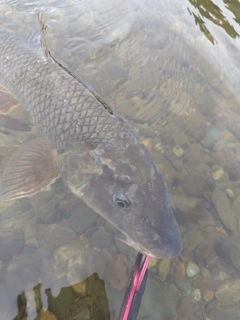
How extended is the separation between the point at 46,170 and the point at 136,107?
6.56 feet

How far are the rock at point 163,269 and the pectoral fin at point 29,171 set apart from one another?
1556 mm

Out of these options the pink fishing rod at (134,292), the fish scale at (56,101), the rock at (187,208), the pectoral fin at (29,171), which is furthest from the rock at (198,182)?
the pectoral fin at (29,171)

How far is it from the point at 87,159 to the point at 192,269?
1.73 meters

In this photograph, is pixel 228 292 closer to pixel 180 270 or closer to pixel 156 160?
pixel 180 270

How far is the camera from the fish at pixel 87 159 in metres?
2.83

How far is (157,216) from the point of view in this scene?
277 cm

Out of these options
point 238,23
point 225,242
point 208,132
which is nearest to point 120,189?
point 225,242

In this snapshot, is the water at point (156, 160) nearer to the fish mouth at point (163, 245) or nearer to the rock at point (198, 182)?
the rock at point (198, 182)

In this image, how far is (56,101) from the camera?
12.1ft

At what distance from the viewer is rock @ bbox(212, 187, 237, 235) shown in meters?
3.94

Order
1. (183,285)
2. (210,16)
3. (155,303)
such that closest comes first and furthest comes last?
(155,303), (183,285), (210,16)

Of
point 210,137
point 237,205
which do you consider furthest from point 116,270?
point 210,137

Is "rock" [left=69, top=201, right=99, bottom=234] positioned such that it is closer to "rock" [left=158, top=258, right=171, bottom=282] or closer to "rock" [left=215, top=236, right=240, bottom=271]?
"rock" [left=158, top=258, right=171, bottom=282]

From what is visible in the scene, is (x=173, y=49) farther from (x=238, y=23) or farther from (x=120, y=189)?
(x=120, y=189)
